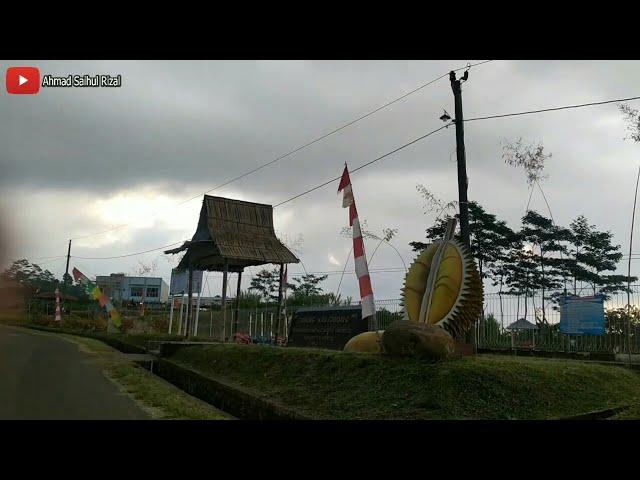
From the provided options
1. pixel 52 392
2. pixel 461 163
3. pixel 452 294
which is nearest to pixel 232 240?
pixel 461 163

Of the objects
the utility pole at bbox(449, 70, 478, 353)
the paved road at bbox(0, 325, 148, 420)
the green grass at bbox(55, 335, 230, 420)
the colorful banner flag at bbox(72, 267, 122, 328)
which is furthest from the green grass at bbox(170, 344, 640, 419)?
the colorful banner flag at bbox(72, 267, 122, 328)

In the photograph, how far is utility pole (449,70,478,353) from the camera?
1355 centimetres

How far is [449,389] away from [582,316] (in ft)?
25.6

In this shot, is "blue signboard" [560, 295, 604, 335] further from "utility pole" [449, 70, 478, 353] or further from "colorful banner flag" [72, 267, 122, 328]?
"colorful banner flag" [72, 267, 122, 328]

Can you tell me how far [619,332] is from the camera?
526 inches

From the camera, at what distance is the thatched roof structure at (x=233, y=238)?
1961 cm

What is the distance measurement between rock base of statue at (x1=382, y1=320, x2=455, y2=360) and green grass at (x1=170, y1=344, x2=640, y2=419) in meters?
0.17

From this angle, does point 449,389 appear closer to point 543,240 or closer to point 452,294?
point 452,294

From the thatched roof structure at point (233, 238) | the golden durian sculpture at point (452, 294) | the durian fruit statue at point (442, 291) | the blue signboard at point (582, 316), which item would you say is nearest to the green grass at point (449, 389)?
the durian fruit statue at point (442, 291)
